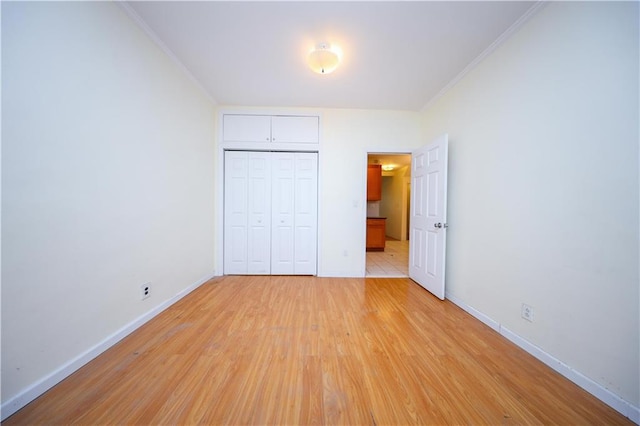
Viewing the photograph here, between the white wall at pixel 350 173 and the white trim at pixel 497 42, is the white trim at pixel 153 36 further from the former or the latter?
the white trim at pixel 497 42

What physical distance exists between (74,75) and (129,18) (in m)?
0.80

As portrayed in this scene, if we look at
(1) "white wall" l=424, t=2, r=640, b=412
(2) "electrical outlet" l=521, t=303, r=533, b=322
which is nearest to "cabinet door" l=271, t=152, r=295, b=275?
(1) "white wall" l=424, t=2, r=640, b=412

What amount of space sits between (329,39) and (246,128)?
180cm

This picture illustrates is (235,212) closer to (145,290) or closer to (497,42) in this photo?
(145,290)

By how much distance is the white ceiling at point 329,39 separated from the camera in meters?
1.59

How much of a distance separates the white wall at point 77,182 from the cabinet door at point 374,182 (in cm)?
488

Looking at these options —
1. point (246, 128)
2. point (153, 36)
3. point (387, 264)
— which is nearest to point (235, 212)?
point (246, 128)

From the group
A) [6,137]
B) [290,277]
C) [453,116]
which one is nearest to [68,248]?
[6,137]

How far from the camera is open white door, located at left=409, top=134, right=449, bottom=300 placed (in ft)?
8.07

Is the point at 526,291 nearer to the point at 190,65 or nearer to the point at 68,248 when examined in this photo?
the point at 68,248

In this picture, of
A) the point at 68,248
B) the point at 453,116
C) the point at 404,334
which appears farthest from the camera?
the point at 453,116

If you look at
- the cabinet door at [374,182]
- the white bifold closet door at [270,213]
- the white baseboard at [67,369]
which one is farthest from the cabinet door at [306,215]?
the cabinet door at [374,182]

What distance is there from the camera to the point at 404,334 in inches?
69.8

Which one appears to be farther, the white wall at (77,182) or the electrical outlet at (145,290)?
the electrical outlet at (145,290)
